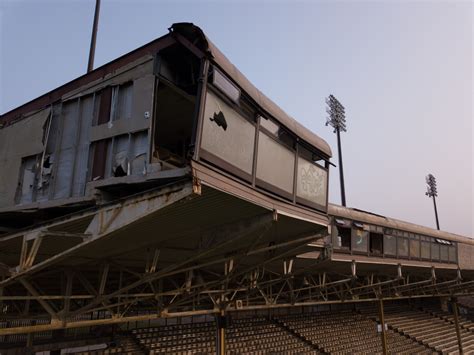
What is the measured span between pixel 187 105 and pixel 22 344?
11.6 meters

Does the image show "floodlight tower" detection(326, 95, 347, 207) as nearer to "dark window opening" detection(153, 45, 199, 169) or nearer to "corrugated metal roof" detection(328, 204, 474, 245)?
"corrugated metal roof" detection(328, 204, 474, 245)

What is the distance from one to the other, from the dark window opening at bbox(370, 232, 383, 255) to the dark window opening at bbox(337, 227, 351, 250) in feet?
7.63

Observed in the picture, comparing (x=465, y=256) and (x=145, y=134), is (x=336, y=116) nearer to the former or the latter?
(x=465, y=256)

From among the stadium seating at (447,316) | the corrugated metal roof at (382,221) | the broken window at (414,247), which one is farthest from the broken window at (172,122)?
the stadium seating at (447,316)

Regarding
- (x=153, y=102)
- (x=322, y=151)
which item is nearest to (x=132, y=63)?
(x=153, y=102)

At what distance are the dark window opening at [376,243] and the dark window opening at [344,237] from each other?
2.33 m

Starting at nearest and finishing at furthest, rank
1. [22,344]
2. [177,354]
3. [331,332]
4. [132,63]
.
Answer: [132,63]
[22,344]
[177,354]
[331,332]

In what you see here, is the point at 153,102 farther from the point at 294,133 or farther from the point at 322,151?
the point at 322,151

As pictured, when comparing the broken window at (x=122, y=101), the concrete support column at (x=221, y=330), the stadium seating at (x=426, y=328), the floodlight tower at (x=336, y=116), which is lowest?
the stadium seating at (x=426, y=328)

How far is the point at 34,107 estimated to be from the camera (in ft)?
26.5

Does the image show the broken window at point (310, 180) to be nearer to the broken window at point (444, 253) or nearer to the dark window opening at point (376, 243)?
the dark window opening at point (376, 243)

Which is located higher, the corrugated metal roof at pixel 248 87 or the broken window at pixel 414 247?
the corrugated metal roof at pixel 248 87

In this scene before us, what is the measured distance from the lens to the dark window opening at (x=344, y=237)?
636 inches

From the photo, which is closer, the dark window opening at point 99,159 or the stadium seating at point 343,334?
the dark window opening at point 99,159
